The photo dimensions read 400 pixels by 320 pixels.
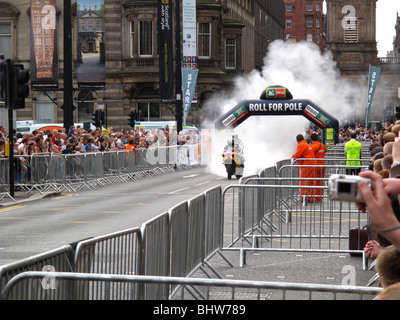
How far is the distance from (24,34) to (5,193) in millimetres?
38547

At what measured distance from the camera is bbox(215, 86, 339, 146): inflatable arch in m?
31.4

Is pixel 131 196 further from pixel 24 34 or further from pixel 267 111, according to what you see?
pixel 24 34

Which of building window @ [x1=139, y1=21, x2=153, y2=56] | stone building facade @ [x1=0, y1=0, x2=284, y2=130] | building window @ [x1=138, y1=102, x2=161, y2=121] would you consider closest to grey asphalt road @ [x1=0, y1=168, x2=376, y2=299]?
building window @ [x1=138, y1=102, x2=161, y2=121]

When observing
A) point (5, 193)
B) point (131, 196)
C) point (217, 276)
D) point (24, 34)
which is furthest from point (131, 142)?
point (24, 34)

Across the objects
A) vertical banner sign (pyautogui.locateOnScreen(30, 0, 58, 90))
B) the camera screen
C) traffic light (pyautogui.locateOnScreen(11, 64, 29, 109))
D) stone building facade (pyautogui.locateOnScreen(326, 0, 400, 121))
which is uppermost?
stone building facade (pyautogui.locateOnScreen(326, 0, 400, 121))

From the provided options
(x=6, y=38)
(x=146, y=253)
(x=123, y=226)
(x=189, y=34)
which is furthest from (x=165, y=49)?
(x=146, y=253)

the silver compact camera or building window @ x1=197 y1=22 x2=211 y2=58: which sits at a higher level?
building window @ x1=197 y1=22 x2=211 y2=58

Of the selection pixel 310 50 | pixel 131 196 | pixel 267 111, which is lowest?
pixel 131 196

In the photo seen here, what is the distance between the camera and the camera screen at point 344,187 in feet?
11.9

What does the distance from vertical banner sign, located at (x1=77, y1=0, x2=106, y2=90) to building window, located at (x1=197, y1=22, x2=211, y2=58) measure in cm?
1466

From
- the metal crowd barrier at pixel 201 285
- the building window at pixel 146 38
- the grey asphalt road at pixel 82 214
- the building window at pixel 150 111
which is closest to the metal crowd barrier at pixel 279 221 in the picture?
the grey asphalt road at pixel 82 214

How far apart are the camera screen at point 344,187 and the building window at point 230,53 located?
6300 centimetres

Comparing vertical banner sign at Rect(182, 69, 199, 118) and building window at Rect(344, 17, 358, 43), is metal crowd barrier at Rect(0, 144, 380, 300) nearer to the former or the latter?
vertical banner sign at Rect(182, 69, 199, 118)

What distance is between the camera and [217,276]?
411 inches
